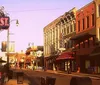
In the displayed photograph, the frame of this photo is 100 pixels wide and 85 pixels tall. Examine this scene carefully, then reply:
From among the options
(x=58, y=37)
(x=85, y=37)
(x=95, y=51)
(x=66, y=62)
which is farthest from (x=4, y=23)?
(x=58, y=37)

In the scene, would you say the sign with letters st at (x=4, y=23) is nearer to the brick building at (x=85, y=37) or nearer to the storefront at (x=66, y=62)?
the brick building at (x=85, y=37)

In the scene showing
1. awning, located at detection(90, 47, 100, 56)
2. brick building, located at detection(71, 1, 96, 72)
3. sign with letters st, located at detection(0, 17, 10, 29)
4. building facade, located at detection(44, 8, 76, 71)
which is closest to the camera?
sign with letters st, located at detection(0, 17, 10, 29)

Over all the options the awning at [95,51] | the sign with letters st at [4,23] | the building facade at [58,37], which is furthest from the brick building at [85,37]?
the sign with letters st at [4,23]

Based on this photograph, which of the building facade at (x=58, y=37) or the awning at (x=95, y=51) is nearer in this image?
the awning at (x=95, y=51)

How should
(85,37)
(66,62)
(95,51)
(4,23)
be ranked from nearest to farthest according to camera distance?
1. (4,23)
2. (95,51)
3. (85,37)
4. (66,62)

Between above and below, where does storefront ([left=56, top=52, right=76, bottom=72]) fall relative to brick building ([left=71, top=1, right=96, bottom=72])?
below

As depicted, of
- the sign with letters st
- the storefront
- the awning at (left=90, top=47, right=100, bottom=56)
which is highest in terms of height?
the sign with letters st

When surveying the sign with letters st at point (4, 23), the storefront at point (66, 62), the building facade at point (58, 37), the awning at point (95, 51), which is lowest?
the storefront at point (66, 62)

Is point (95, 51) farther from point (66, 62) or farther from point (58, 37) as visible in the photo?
point (58, 37)

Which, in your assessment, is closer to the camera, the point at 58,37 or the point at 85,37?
the point at 85,37

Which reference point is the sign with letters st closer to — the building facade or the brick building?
the brick building

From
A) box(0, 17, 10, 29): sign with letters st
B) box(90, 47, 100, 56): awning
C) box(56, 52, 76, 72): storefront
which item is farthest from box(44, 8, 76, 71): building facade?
box(0, 17, 10, 29): sign with letters st

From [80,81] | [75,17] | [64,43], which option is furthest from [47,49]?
[80,81]

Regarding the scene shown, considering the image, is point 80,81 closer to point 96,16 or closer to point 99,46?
point 99,46
